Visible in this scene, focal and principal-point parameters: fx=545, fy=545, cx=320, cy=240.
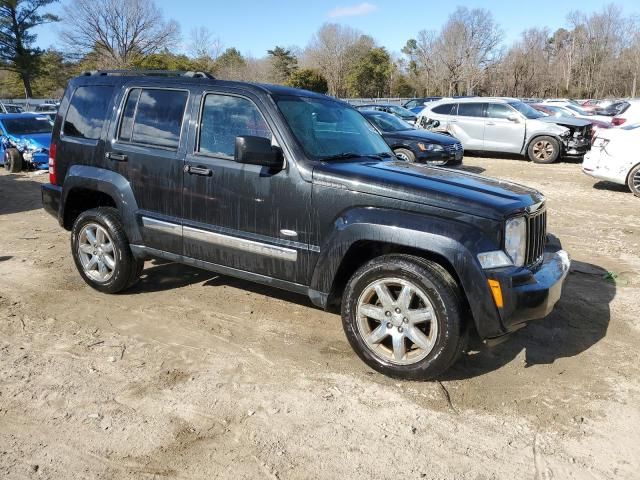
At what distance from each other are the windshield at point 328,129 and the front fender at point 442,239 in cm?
68

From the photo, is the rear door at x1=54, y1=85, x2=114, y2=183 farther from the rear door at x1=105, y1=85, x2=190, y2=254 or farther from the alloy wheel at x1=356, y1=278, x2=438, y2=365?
the alloy wheel at x1=356, y1=278, x2=438, y2=365

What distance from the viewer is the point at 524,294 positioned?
3.29 m

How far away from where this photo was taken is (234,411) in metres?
3.21

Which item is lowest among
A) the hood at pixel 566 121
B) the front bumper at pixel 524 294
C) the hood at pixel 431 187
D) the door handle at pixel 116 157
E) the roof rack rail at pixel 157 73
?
the front bumper at pixel 524 294

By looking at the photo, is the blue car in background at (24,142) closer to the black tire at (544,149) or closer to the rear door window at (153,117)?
the rear door window at (153,117)

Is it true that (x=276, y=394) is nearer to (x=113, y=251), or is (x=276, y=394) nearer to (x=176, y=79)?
(x=113, y=251)

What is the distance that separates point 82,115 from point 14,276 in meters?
1.92

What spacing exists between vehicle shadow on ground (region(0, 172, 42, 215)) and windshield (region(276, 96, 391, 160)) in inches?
262

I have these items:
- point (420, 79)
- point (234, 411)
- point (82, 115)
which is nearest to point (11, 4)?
point (420, 79)

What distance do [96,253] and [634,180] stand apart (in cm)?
941

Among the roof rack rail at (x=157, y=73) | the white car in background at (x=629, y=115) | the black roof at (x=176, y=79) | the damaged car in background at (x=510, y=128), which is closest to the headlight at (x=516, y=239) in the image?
the black roof at (x=176, y=79)

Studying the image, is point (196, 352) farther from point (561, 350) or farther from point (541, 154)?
point (541, 154)

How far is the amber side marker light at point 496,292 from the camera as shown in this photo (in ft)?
10.6

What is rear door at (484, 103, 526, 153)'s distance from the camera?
1520cm
